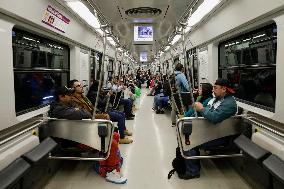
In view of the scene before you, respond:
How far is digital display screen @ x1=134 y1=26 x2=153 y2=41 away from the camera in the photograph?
8.32 metres

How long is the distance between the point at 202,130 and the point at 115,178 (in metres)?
1.17

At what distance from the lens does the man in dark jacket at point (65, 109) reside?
10.9 ft

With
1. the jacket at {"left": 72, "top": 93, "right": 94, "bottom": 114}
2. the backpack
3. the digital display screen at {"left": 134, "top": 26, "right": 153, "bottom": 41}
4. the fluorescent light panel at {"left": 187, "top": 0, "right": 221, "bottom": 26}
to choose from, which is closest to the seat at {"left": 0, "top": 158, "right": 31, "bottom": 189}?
the jacket at {"left": 72, "top": 93, "right": 94, "bottom": 114}

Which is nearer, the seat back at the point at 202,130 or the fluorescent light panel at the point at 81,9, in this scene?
the seat back at the point at 202,130

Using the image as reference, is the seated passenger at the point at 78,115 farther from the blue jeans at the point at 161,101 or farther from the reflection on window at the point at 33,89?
the blue jeans at the point at 161,101

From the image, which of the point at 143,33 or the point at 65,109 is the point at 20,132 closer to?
the point at 65,109

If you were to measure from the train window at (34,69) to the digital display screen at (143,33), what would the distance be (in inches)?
138

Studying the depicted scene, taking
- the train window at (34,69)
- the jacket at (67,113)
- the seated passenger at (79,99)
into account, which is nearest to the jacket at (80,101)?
the seated passenger at (79,99)

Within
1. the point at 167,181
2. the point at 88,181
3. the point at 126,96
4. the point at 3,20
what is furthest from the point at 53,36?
the point at 126,96

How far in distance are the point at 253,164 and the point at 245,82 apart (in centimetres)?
165

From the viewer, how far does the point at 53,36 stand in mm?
4359

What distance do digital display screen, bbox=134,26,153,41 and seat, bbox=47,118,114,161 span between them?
217 inches

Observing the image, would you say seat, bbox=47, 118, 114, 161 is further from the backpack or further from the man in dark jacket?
the backpack

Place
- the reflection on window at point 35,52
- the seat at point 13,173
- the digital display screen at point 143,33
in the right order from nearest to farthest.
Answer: the seat at point 13,173
the reflection on window at point 35,52
the digital display screen at point 143,33
